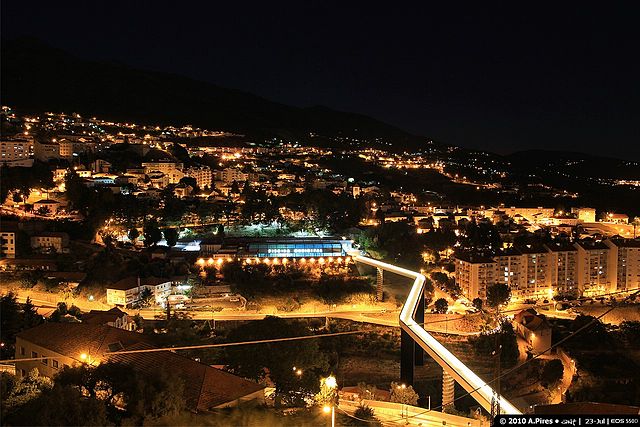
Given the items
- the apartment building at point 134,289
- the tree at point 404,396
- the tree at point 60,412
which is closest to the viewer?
the tree at point 60,412

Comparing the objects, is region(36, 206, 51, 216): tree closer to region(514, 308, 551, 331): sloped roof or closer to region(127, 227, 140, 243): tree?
region(127, 227, 140, 243): tree

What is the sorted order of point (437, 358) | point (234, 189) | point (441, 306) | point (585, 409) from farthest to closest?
point (234, 189) < point (441, 306) < point (437, 358) < point (585, 409)

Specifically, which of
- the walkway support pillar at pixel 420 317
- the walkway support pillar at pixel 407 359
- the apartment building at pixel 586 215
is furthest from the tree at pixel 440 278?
the apartment building at pixel 586 215

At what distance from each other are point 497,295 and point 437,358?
773 cm

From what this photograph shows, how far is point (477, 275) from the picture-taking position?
52.3 feet

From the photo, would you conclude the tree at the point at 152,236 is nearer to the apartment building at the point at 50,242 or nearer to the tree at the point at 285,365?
the apartment building at the point at 50,242

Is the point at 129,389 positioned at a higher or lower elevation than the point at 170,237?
higher

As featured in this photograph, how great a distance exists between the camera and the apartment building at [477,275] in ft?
52.2

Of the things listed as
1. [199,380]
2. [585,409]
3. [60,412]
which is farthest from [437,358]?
[60,412]

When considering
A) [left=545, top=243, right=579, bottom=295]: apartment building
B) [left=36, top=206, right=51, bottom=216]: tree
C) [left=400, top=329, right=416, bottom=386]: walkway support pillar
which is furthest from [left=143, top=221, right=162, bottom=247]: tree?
[left=545, top=243, right=579, bottom=295]: apartment building

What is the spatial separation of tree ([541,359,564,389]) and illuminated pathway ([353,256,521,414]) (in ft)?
8.98

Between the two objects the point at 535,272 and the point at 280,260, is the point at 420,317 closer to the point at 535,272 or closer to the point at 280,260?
the point at 280,260

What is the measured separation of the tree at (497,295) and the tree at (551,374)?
3.78 metres

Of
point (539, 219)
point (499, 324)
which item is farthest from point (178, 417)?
point (539, 219)
